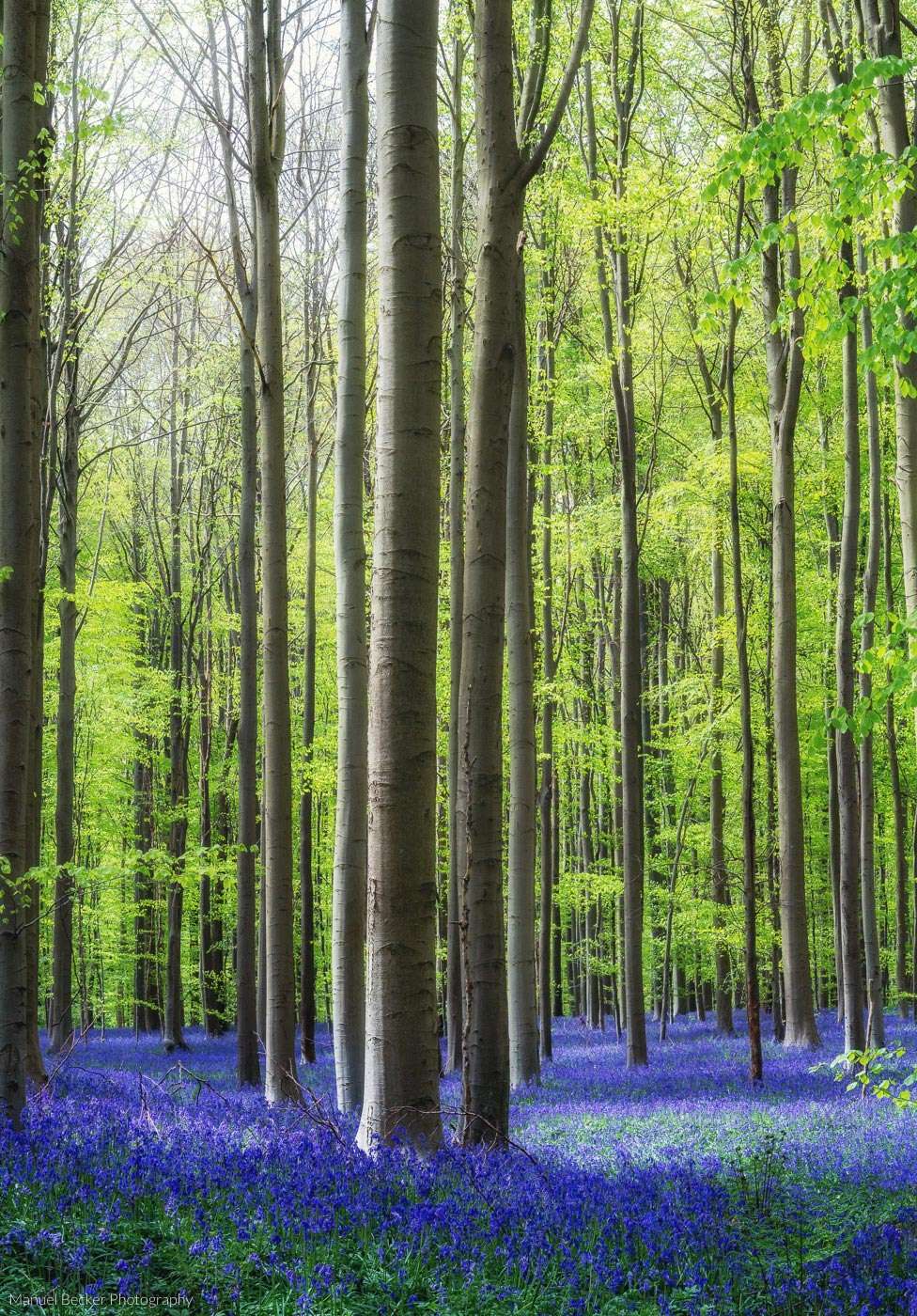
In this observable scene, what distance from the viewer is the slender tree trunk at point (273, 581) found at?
10.3m

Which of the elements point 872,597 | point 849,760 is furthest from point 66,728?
point 872,597

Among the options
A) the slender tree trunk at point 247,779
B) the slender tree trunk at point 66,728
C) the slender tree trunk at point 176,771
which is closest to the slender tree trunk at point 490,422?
the slender tree trunk at point 247,779

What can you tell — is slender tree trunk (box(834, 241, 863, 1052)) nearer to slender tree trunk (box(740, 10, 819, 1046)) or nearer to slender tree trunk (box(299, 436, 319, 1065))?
slender tree trunk (box(740, 10, 819, 1046))

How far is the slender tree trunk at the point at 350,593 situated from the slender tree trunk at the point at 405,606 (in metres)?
3.12

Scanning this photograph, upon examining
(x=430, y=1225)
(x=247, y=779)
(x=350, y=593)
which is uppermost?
(x=350, y=593)

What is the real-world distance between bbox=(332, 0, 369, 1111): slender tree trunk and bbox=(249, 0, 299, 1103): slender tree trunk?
1.13 meters

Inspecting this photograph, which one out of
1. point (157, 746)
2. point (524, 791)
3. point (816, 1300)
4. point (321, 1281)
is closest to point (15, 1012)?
point (321, 1281)

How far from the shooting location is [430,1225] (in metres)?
4.10

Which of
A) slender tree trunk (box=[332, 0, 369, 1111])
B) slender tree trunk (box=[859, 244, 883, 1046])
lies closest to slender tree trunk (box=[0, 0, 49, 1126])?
slender tree trunk (box=[332, 0, 369, 1111])

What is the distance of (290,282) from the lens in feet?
71.7

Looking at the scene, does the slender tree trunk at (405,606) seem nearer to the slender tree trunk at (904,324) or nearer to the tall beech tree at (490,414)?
the tall beech tree at (490,414)

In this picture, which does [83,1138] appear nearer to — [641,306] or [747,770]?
[747,770]

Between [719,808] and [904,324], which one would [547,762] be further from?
[904,324]

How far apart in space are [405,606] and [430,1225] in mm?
2894
